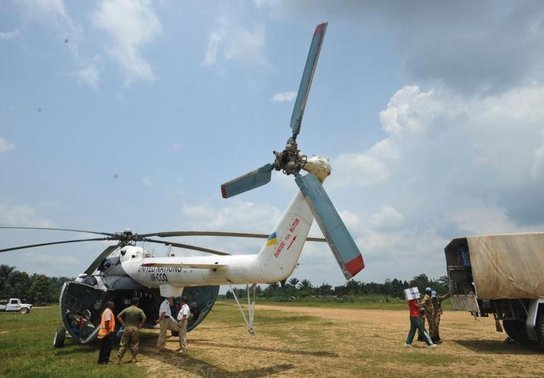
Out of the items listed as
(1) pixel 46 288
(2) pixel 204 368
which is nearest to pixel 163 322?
(2) pixel 204 368

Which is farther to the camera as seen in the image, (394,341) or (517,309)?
(394,341)

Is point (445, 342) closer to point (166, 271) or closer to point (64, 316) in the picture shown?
point (166, 271)

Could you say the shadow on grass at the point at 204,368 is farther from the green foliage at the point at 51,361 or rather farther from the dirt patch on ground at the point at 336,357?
the green foliage at the point at 51,361

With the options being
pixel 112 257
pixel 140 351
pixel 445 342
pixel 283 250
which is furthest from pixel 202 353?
pixel 445 342

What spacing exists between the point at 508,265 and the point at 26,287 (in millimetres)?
74652

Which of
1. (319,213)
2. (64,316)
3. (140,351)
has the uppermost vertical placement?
(319,213)

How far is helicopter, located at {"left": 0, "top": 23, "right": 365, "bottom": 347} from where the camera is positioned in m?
9.05

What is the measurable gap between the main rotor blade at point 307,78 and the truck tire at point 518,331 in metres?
10.5

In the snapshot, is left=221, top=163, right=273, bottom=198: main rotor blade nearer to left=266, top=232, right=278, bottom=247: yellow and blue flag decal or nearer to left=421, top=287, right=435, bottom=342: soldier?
left=266, top=232, right=278, bottom=247: yellow and blue flag decal

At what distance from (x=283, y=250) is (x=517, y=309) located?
823 cm

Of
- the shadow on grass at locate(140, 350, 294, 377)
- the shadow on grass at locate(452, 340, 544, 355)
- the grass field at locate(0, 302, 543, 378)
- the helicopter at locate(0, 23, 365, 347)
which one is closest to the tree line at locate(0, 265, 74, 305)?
the grass field at locate(0, 302, 543, 378)

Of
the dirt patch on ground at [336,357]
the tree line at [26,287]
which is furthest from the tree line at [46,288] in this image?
the dirt patch on ground at [336,357]

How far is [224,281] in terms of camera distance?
1129 cm

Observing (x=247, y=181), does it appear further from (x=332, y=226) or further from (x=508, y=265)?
(x=508, y=265)
